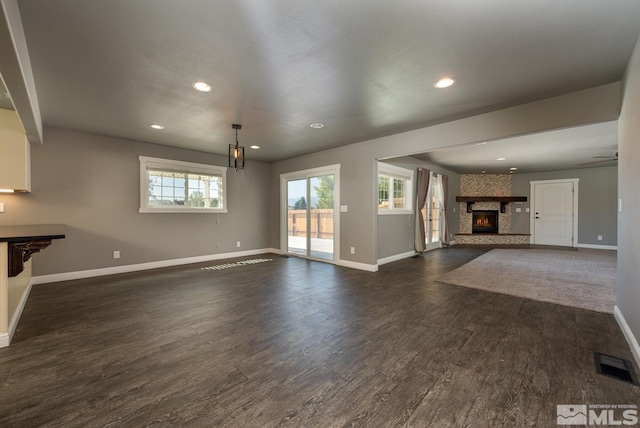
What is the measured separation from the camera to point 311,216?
649 cm

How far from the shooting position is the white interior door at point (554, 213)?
27.7ft

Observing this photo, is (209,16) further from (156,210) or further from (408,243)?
(408,243)

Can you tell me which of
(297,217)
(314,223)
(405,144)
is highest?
(405,144)

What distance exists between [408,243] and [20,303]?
22.5 feet

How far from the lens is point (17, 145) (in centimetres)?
361

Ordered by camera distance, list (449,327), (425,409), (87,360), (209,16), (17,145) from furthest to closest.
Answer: (17,145), (449,327), (87,360), (209,16), (425,409)

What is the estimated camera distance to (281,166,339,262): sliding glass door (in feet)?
19.7

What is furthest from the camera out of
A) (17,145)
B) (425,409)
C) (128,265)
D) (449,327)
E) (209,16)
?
(128,265)

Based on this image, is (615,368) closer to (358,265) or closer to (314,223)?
(358,265)

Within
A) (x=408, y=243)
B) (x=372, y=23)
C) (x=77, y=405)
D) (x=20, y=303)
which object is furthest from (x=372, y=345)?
(x=408, y=243)

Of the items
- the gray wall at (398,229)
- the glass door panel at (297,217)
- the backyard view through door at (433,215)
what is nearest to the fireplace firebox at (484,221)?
the backyard view through door at (433,215)

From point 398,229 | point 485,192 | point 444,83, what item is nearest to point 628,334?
point 444,83

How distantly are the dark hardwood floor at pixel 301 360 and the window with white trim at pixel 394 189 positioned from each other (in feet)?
9.31

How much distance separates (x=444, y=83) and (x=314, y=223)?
4.24 meters
